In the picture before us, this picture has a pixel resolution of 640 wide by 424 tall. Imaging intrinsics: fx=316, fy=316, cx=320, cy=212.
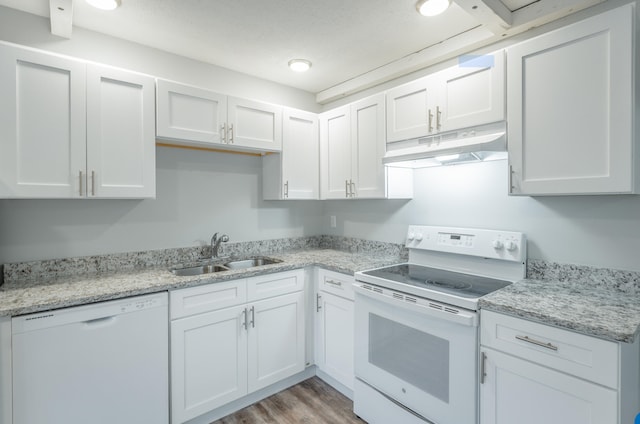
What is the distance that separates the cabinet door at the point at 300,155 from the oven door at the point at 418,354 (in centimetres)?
110

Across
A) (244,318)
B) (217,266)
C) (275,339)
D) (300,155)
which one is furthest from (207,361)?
(300,155)

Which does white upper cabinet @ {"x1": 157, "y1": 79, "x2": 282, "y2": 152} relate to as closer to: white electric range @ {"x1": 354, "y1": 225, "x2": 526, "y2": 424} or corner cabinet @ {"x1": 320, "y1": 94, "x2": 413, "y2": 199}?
corner cabinet @ {"x1": 320, "y1": 94, "x2": 413, "y2": 199}

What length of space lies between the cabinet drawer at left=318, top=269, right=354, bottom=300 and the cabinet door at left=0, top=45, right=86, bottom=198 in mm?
1644

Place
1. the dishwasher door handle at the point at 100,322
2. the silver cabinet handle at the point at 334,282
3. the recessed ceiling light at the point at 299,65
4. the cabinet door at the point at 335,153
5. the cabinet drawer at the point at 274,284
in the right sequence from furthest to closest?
the cabinet door at the point at 335,153, the recessed ceiling light at the point at 299,65, the silver cabinet handle at the point at 334,282, the cabinet drawer at the point at 274,284, the dishwasher door handle at the point at 100,322

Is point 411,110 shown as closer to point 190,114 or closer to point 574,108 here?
point 574,108

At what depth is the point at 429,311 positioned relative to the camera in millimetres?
1651

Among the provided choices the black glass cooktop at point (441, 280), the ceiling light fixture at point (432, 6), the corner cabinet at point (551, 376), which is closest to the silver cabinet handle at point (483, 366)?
the corner cabinet at point (551, 376)

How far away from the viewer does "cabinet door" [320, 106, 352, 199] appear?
265 centimetres

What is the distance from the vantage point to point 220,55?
243 cm

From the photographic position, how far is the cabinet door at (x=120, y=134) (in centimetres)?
183

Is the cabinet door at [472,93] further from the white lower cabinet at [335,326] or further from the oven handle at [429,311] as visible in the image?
the white lower cabinet at [335,326]

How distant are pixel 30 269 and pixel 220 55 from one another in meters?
1.90

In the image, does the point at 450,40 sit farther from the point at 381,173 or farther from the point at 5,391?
the point at 5,391

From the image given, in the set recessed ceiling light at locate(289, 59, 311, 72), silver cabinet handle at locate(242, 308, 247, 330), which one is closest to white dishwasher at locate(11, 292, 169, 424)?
silver cabinet handle at locate(242, 308, 247, 330)
